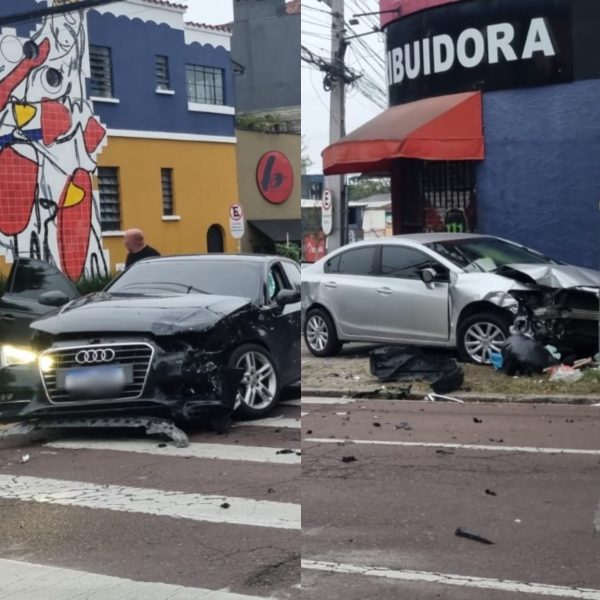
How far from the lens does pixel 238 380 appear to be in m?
1.52

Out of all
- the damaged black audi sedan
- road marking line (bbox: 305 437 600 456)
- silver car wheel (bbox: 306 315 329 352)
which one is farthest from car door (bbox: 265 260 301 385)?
road marking line (bbox: 305 437 600 456)

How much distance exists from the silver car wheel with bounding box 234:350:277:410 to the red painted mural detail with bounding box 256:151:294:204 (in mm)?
244

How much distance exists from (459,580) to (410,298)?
2.13 ft

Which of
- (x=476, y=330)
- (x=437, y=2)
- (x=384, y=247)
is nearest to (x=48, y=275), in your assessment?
(x=384, y=247)

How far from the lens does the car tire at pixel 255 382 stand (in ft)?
4.96

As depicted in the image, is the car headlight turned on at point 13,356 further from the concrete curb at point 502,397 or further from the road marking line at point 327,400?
the concrete curb at point 502,397

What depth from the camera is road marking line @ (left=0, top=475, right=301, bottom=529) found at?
1547mm

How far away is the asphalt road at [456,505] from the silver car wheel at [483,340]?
8.3 inches

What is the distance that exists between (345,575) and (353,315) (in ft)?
2.03

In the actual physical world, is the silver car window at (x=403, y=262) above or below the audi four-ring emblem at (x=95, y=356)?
above

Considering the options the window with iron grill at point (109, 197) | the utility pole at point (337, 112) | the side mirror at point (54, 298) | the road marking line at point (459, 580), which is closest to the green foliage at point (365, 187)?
the utility pole at point (337, 112)

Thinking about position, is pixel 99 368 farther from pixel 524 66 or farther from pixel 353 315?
pixel 524 66

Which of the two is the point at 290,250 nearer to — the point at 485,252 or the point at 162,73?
the point at 162,73

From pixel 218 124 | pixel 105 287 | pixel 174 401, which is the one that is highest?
pixel 218 124
